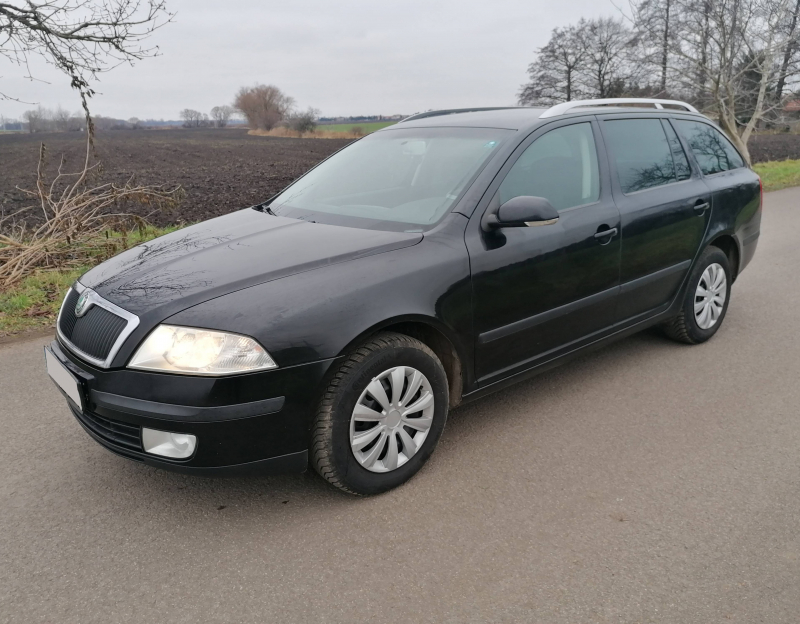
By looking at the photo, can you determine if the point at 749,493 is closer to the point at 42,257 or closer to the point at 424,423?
the point at 424,423

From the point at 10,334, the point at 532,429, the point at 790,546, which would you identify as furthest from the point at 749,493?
the point at 10,334

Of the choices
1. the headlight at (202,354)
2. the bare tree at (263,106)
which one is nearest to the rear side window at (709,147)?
the headlight at (202,354)

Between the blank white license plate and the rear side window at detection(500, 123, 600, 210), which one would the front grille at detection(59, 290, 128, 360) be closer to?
the blank white license plate

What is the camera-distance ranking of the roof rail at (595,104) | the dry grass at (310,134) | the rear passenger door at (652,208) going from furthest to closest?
the dry grass at (310,134)
the rear passenger door at (652,208)
the roof rail at (595,104)

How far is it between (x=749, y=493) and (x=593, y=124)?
2.28m

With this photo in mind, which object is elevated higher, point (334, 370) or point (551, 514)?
point (334, 370)

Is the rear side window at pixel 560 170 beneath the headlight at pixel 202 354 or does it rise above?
above

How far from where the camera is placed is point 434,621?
228cm

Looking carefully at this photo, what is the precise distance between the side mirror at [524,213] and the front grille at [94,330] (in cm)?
178

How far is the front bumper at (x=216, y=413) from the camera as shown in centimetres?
260

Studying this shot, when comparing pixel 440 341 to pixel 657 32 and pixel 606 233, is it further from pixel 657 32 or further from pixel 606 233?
pixel 657 32

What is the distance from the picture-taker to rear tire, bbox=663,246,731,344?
15.7 feet

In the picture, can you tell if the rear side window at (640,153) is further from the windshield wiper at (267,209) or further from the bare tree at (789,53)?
the bare tree at (789,53)

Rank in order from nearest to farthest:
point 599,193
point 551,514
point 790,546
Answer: point 790,546 < point 551,514 < point 599,193
